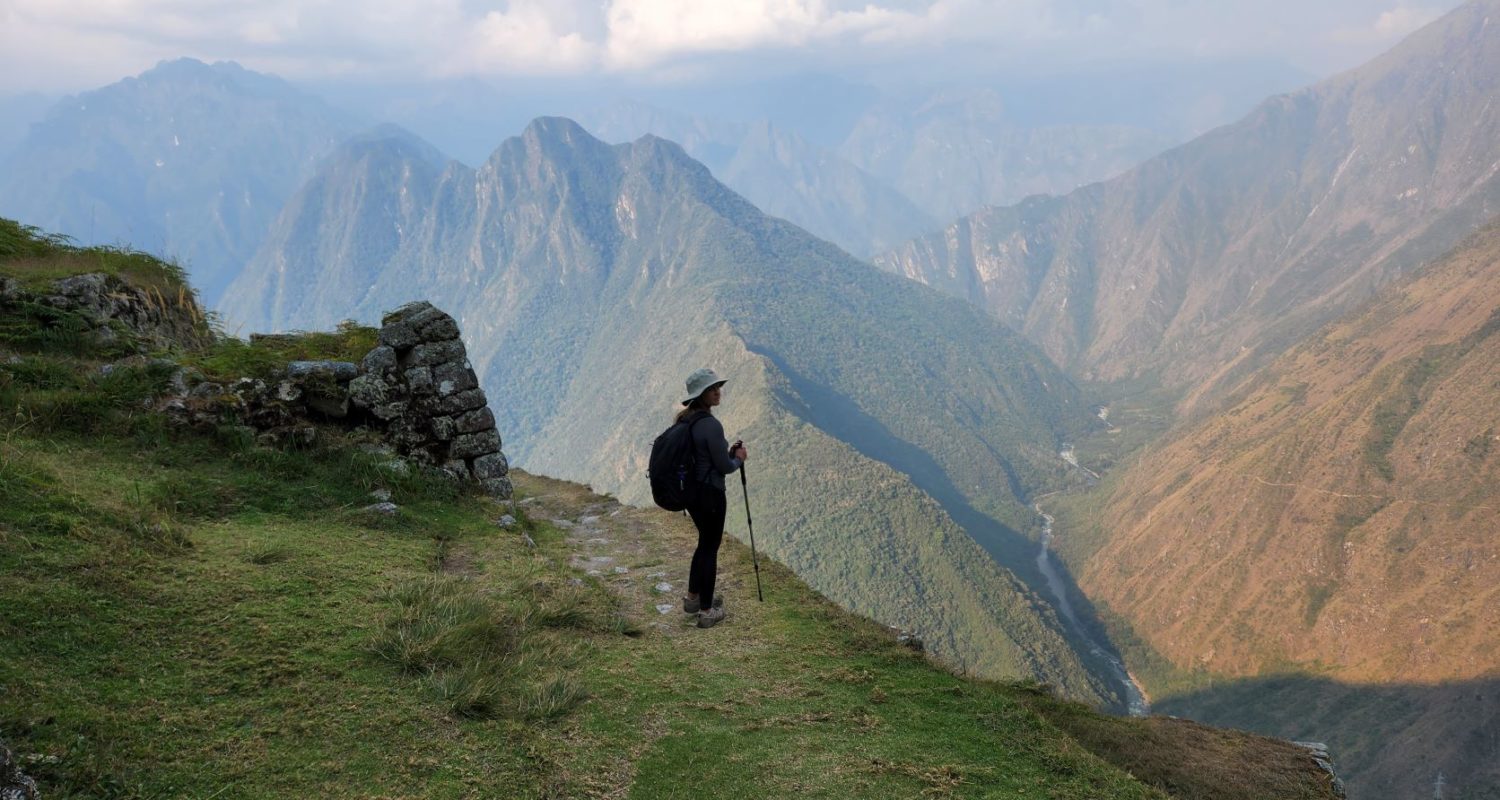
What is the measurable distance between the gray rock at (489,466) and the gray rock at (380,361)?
8.45 feet

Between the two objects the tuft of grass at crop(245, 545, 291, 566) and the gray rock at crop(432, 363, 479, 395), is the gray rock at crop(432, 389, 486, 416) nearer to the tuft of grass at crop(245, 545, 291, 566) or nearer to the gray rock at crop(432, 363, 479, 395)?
the gray rock at crop(432, 363, 479, 395)

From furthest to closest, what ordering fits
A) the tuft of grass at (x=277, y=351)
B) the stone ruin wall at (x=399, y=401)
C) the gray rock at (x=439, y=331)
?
the gray rock at (x=439, y=331)
the tuft of grass at (x=277, y=351)
the stone ruin wall at (x=399, y=401)

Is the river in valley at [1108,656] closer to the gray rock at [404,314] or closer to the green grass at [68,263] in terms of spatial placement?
the gray rock at [404,314]

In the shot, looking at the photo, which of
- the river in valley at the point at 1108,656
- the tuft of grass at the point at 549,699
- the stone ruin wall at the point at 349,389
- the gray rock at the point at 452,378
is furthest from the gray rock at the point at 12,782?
the river in valley at the point at 1108,656

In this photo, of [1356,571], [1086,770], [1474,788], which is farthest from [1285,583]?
[1086,770]

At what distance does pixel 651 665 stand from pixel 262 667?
13.7ft

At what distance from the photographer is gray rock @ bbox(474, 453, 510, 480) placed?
51.9ft

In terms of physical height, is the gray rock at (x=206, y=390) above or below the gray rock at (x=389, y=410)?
below

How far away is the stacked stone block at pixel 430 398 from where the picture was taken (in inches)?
587

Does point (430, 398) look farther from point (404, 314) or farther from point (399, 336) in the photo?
point (404, 314)

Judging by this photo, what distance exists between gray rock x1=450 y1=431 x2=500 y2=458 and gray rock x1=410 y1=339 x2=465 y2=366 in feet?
5.58

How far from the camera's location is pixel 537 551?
44.6 feet

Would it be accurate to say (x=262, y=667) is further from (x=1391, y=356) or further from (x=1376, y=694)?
(x=1391, y=356)

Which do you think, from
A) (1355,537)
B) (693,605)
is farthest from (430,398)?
(1355,537)
